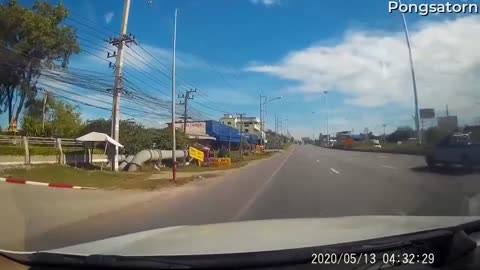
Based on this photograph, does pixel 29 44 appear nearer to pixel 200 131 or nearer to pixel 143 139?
pixel 143 139

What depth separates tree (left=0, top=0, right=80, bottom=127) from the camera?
34.0 m

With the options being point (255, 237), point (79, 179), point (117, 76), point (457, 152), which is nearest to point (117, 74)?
point (117, 76)

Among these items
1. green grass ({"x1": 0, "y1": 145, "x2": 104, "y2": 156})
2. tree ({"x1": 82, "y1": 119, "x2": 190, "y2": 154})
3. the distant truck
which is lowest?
the distant truck

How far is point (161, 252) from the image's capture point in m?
3.56

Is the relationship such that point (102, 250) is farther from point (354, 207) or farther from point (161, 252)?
point (354, 207)

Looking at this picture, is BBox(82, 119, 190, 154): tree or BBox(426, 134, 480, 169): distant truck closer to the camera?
BBox(426, 134, 480, 169): distant truck

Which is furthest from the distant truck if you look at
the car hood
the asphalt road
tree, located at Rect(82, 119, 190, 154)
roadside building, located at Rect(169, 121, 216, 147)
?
roadside building, located at Rect(169, 121, 216, 147)

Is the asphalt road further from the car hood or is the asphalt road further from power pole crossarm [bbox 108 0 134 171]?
power pole crossarm [bbox 108 0 134 171]

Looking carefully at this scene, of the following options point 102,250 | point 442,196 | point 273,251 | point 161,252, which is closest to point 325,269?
point 273,251

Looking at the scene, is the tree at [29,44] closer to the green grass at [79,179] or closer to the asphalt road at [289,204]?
the green grass at [79,179]

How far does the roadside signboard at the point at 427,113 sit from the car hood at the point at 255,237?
25.6 feet

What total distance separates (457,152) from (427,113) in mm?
4046

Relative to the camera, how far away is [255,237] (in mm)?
4203

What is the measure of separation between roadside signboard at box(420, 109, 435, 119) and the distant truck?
1394mm
